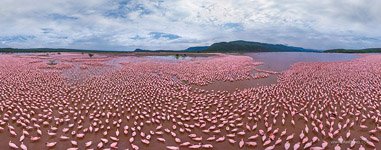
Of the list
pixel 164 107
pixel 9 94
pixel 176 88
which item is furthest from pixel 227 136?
pixel 9 94

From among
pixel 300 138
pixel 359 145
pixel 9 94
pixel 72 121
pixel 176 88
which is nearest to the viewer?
pixel 359 145

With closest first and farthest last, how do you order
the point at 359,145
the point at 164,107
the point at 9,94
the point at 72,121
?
1. the point at 359,145
2. the point at 72,121
3. the point at 164,107
4. the point at 9,94

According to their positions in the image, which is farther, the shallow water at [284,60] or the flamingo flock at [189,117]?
the shallow water at [284,60]

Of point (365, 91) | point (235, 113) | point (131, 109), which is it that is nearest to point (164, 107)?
point (131, 109)

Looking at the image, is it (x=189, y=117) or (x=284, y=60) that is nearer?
(x=189, y=117)

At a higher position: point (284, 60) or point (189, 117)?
point (284, 60)

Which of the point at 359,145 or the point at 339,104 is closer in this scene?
the point at 359,145

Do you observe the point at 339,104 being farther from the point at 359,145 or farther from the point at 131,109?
the point at 131,109

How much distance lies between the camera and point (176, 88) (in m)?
19.2

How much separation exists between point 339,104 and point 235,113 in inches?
203

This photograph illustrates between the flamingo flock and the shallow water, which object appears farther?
the shallow water

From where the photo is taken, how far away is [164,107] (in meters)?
14.1

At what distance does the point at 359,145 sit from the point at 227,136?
3.99 metres

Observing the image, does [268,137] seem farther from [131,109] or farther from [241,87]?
[241,87]
